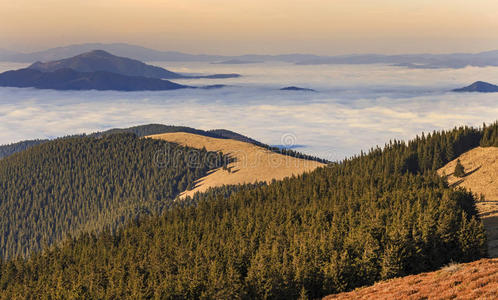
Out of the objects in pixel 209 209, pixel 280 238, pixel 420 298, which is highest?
pixel 420 298

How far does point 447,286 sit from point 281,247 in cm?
4024

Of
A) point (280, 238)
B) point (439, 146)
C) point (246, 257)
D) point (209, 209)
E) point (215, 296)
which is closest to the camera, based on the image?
point (215, 296)

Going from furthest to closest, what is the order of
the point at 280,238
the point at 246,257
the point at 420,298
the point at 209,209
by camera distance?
the point at 209,209, the point at 280,238, the point at 246,257, the point at 420,298

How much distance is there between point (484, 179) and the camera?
14400 cm

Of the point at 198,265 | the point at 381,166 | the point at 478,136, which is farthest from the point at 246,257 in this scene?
the point at 478,136

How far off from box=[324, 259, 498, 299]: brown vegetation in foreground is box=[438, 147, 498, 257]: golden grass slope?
117 feet

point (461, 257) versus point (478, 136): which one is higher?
point (478, 136)

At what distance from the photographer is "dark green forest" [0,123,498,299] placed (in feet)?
216

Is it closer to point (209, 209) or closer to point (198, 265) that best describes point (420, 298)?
point (198, 265)

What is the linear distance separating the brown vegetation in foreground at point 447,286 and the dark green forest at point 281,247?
9407 mm

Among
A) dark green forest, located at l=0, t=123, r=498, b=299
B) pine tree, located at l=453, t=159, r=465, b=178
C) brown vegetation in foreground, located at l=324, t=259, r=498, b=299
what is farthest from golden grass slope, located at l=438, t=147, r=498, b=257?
brown vegetation in foreground, located at l=324, t=259, r=498, b=299

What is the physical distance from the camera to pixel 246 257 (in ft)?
263

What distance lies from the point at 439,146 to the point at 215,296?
158 meters

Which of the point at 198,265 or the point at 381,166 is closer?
the point at 198,265
